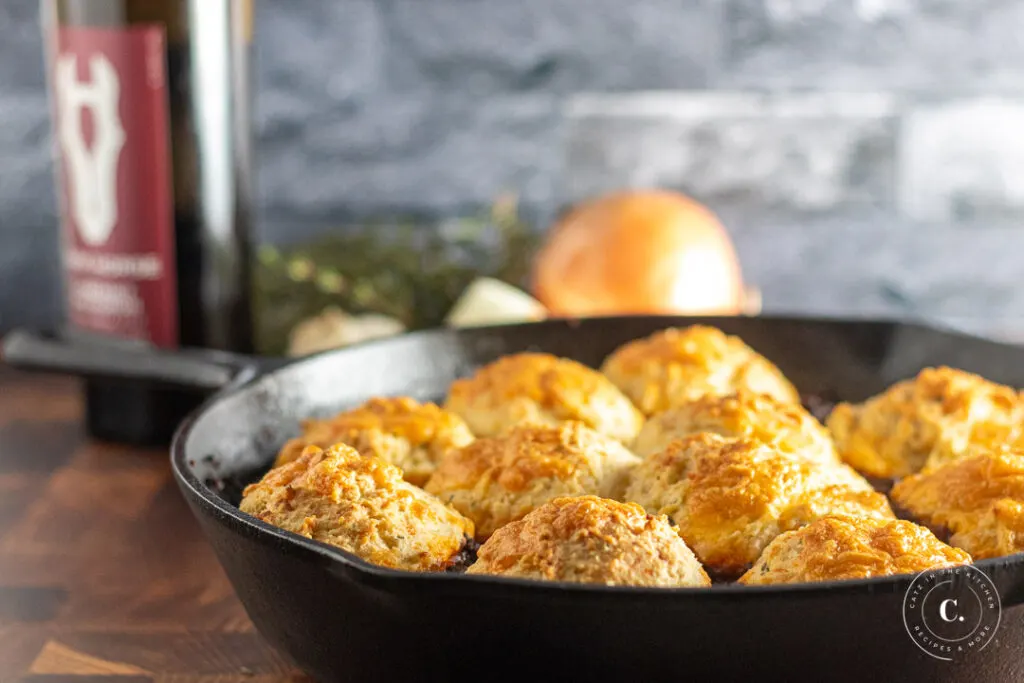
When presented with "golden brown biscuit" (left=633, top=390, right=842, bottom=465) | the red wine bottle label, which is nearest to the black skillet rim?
"golden brown biscuit" (left=633, top=390, right=842, bottom=465)

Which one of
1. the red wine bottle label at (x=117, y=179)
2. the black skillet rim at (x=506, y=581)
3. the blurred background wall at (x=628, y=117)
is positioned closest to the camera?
the black skillet rim at (x=506, y=581)

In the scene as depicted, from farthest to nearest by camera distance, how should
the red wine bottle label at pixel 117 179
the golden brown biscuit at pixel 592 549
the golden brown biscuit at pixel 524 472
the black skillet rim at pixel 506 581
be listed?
the red wine bottle label at pixel 117 179
the golden brown biscuit at pixel 524 472
the golden brown biscuit at pixel 592 549
the black skillet rim at pixel 506 581

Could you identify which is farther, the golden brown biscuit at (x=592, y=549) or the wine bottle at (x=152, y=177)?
the wine bottle at (x=152, y=177)

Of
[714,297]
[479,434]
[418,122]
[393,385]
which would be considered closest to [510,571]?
[479,434]

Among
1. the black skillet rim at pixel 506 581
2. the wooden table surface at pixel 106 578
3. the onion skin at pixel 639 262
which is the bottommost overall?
the wooden table surface at pixel 106 578

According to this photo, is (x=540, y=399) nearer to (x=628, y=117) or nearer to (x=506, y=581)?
(x=506, y=581)

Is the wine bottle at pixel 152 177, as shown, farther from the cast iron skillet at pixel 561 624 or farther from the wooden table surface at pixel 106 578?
the cast iron skillet at pixel 561 624

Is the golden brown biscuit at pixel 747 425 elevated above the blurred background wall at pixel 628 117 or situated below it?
below

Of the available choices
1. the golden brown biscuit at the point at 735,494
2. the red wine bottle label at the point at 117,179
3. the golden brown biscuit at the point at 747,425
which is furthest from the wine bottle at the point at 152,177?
the golden brown biscuit at the point at 735,494
